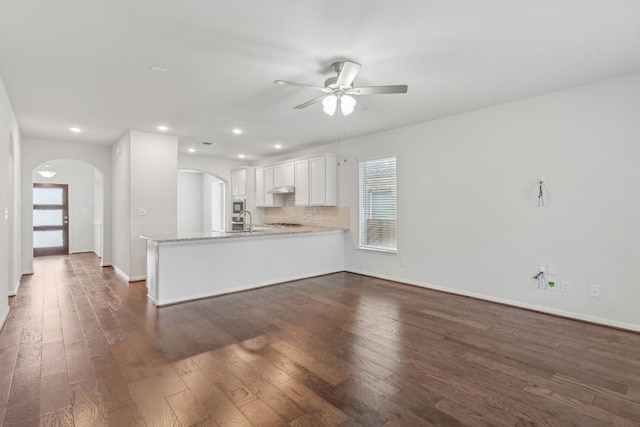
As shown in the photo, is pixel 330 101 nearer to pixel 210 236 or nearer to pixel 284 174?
pixel 210 236

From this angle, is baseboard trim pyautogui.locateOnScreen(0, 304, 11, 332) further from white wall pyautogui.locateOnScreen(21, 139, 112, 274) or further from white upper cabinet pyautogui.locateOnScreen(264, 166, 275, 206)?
white upper cabinet pyautogui.locateOnScreen(264, 166, 275, 206)

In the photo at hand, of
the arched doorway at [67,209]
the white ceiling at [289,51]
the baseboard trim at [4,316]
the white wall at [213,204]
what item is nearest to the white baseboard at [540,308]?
the white ceiling at [289,51]

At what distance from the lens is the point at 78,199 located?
915 centimetres

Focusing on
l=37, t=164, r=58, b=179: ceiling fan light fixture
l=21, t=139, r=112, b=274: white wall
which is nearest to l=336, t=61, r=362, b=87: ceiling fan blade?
l=21, t=139, r=112, b=274: white wall

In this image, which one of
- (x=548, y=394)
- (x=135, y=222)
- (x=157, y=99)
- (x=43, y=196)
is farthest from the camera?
(x=43, y=196)

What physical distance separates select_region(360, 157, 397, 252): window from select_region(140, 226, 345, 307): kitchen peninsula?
0.65 m

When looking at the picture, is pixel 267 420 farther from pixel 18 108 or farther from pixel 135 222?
pixel 18 108

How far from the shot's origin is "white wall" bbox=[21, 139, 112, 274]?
5.95 m

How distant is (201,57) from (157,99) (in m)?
1.38

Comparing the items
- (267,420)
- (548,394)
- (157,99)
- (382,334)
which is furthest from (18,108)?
(548,394)

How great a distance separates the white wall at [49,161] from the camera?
19.5 ft

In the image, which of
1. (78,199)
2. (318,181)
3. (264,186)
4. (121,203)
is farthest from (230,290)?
(78,199)

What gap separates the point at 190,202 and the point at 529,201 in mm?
9855

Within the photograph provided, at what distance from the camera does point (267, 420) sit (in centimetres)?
185
